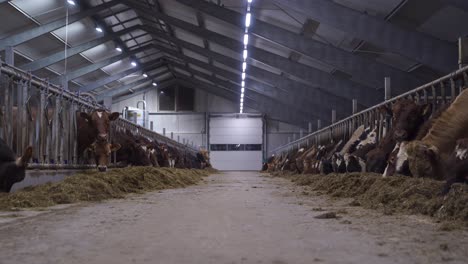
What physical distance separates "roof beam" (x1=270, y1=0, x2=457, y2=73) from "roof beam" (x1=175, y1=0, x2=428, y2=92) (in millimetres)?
3279

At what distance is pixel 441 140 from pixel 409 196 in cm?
171

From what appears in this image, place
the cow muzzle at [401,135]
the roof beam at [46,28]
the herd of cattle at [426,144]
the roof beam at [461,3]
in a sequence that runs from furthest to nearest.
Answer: the roof beam at [46,28], the roof beam at [461,3], the cow muzzle at [401,135], the herd of cattle at [426,144]

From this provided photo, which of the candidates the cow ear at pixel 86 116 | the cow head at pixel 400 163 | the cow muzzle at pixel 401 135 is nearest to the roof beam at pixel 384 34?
the cow muzzle at pixel 401 135

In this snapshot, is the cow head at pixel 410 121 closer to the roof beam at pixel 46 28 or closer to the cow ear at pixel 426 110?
the cow ear at pixel 426 110

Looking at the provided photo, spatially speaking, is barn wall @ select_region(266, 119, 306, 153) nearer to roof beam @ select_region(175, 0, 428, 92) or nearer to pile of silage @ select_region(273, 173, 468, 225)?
roof beam @ select_region(175, 0, 428, 92)

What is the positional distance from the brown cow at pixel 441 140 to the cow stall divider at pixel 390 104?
40.3 inches

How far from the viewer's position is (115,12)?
80.4 feet

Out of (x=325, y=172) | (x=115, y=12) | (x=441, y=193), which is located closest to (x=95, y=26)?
(x=115, y=12)

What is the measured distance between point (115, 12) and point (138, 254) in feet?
76.7

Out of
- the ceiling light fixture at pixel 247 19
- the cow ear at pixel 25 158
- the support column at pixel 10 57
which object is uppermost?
the ceiling light fixture at pixel 247 19

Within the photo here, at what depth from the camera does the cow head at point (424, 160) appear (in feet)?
19.3

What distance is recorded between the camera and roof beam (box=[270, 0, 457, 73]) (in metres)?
13.7

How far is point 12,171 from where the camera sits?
573 centimetres

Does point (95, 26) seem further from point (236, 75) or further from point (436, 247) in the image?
point (436, 247)
